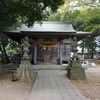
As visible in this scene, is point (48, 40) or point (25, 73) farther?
point (48, 40)

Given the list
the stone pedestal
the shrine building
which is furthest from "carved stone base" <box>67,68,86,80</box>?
the shrine building

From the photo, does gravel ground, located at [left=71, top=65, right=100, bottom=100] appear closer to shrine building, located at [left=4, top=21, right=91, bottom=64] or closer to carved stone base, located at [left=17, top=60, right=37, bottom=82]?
carved stone base, located at [left=17, top=60, right=37, bottom=82]

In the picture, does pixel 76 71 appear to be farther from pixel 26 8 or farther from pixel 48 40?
pixel 48 40

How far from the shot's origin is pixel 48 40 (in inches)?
1004

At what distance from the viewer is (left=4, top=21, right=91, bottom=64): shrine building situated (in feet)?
77.3

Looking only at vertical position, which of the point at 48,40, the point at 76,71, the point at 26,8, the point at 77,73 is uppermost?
the point at 26,8

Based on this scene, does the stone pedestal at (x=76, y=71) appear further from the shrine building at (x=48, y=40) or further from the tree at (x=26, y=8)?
the shrine building at (x=48, y=40)

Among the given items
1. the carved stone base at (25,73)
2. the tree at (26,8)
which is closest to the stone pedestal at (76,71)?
the carved stone base at (25,73)

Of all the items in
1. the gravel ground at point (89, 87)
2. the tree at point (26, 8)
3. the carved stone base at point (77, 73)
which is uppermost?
the tree at point (26, 8)

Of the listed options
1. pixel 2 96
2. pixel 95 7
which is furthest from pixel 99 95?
pixel 95 7

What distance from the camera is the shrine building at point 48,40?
2356 centimetres

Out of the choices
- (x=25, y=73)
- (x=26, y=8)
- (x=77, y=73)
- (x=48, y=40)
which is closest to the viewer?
(x=25, y=73)

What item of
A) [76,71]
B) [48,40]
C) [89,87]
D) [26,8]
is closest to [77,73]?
[76,71]

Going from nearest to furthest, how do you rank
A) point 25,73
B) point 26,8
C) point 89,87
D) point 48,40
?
point 89,87 → point 25,73 → point 26,8 → point 48,40
